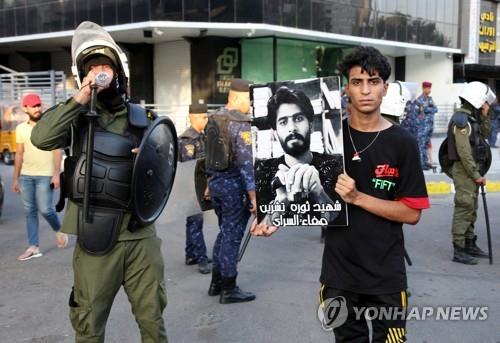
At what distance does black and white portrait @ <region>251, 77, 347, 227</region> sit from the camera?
2.50m

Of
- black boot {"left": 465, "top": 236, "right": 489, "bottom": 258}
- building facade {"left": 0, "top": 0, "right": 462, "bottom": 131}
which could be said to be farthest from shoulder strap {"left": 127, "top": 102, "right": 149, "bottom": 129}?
building facade {"left": 0, "top": 0, "right": 462, "bottom": 131}

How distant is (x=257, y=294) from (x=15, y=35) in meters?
23.4

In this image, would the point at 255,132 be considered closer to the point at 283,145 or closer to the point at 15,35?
the point at 283,145

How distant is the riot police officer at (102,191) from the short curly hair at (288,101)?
697 mm

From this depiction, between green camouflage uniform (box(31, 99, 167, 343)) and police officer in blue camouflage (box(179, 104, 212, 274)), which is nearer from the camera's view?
green camouflage uniform (box(31, 99, 167, 343))

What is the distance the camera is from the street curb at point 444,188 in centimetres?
1055

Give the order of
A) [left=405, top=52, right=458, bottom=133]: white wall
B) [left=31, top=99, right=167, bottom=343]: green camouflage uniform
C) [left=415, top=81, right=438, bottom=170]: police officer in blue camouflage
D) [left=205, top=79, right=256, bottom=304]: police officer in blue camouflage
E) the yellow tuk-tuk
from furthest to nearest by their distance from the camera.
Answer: [left=405, top=52, right=458, bottom=133]: white wall
the yellow tuk-tuk
[left=415, top=81, right=438, bottom=170]: police officer in blue camouflage
[left=205, top=79, right=256, bottom=304]: police officer in blue camouflage
[left=31, top=99, right=167, bottom=343]: green camouflage uniform

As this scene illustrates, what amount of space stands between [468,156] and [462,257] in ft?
3.61

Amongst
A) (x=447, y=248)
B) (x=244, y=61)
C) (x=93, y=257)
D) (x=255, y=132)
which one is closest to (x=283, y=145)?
(x=255, y=132)

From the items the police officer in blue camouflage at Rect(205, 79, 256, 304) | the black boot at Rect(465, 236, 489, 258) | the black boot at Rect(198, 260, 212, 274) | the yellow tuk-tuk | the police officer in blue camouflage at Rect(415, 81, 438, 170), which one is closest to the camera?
the police officer in blue camouflage at Rect(205, 79, 256, 304)

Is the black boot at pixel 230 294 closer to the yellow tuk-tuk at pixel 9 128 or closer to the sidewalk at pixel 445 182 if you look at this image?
the sidewalk at pixel 445 182

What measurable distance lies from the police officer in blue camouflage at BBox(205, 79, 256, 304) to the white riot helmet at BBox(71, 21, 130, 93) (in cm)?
178

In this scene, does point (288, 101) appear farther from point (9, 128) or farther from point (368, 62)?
point (9, 128)

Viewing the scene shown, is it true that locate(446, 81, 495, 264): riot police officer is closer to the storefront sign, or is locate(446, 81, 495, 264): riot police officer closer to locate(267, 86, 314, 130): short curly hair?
locate(267, 86, 314, 130): short curly hair
